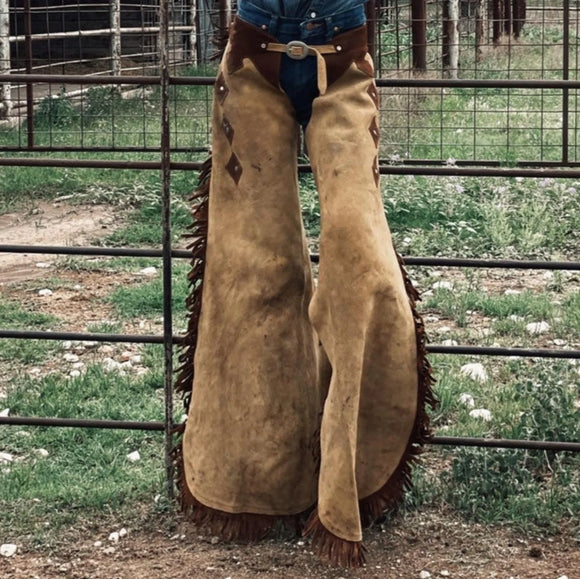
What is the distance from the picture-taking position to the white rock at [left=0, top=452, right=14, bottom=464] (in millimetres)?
4628

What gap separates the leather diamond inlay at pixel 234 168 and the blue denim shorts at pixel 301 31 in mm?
240

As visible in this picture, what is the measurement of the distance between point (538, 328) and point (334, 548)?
301 centimetres

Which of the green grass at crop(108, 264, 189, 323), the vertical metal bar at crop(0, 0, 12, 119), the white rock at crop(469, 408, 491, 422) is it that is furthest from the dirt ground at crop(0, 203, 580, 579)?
the vertical metal bar at crop(0, 0, 12, 119)

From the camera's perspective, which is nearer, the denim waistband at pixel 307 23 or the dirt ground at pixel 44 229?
the denim waistband at pixel 307 23

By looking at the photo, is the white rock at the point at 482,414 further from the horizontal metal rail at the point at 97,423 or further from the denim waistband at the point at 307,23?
the denim waistband at the point at 307,23

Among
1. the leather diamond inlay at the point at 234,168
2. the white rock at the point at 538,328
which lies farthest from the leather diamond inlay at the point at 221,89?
the white rock at the point at 538,328

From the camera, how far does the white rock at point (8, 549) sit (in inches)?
151

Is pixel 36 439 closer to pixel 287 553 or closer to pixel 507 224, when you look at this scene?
pixel 287 553

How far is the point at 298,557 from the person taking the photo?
12.3 ft

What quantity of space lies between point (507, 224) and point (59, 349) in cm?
A: 304

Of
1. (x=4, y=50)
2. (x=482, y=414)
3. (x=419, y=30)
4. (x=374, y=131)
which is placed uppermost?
(x=419, y=30)

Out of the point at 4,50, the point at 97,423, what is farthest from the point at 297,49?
the point at 4,50

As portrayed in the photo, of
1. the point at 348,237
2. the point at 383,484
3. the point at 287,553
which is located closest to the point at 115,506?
the point at 287,553

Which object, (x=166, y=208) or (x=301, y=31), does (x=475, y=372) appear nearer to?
(x=166, y=208)
